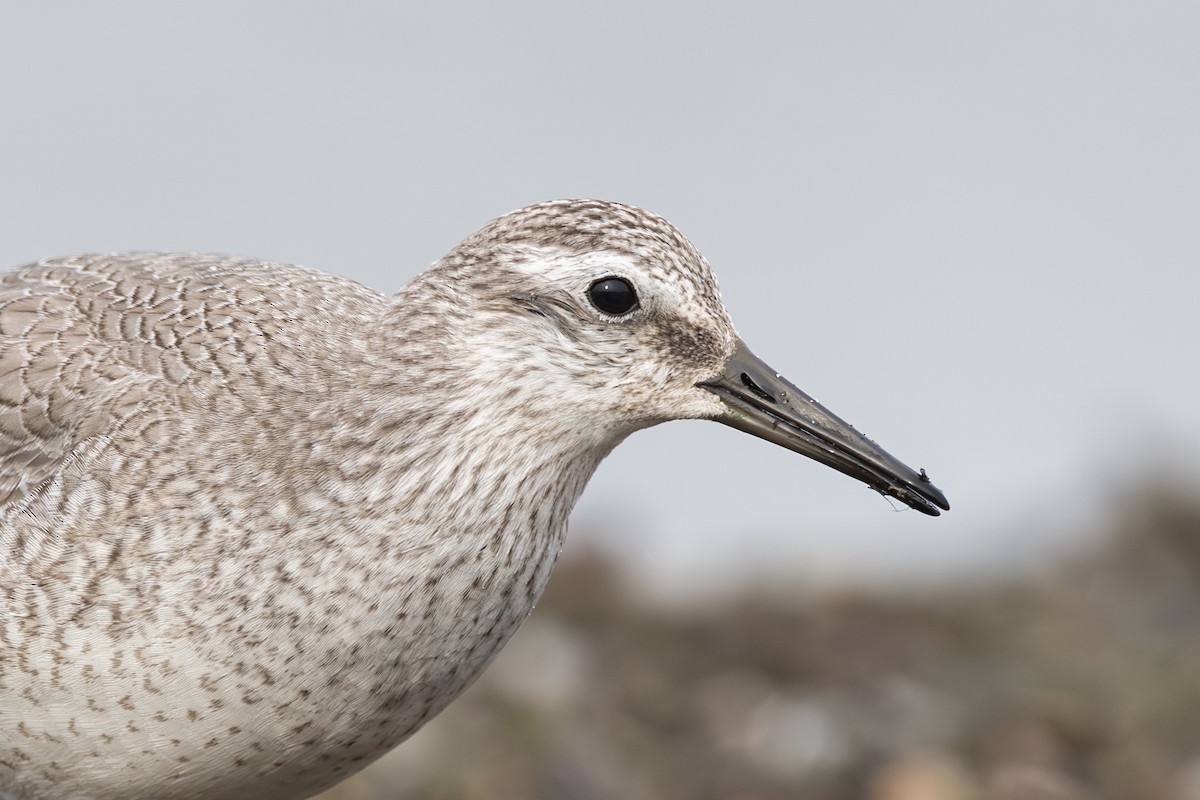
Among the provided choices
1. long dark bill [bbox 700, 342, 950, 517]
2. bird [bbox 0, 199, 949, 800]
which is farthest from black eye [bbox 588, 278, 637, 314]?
long dark bill [bbox 700, 342, 950, 517]

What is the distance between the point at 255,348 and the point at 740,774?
381cm

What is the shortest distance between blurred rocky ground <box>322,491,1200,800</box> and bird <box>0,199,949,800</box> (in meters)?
2.52

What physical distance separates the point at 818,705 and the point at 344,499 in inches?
168

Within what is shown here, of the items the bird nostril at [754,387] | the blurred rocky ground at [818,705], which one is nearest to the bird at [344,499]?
the bird nostril at [754,387]

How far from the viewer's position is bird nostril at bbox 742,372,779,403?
17.8 ft

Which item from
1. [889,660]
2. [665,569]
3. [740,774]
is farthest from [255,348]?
[665,569]

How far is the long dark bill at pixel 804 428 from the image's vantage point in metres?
5.43

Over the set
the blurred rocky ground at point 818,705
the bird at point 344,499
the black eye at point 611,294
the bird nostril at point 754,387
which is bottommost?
the bird at point 344,499

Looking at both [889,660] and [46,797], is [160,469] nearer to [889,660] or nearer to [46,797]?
[46,797]

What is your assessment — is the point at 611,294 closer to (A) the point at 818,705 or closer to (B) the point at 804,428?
(B) the point at 804,428

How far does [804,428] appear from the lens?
551 centimetres

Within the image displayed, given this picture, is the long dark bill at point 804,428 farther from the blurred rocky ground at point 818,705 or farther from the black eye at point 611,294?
the blurred rocky ground at point 818,705

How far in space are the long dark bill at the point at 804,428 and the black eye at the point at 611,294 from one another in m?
0.39

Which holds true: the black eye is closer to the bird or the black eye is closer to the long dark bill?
the bird
